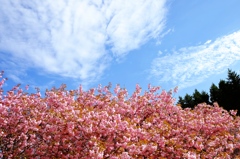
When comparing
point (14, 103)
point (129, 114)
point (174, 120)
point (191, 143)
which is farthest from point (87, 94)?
point (191, 143)

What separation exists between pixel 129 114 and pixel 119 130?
277 cm

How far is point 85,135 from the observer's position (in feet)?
29.0

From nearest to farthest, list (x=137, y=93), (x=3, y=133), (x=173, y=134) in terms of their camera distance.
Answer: (x=3, y=133)
(x=173, y=134)
(x=137, y=93)

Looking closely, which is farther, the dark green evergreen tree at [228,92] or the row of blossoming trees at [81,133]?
the dark green evergreen tree at [228,92]

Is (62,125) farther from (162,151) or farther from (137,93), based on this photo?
(137,93)

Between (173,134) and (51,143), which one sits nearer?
(51,143)

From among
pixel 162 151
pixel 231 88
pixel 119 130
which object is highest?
pixel 231 88

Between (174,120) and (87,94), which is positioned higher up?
(87,94)

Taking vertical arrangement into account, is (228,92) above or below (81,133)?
above

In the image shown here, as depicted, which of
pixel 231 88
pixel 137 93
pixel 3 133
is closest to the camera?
pixel 3 133

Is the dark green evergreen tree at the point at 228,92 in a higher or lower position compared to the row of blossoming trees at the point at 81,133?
higher

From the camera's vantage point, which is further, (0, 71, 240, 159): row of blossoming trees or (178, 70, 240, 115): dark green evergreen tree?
(178, 70, 240, 115): dark green evergreen tree

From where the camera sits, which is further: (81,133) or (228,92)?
(228,92)

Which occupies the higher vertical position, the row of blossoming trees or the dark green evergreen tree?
the dark green evergreen tree
